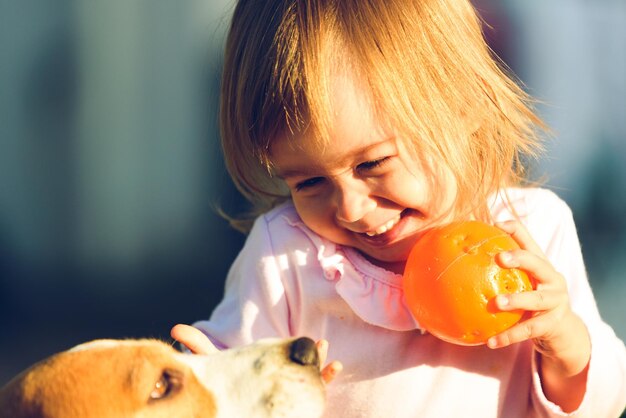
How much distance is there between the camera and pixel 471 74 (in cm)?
193

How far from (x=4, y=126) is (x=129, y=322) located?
103cm

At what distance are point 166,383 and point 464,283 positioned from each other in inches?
22.2

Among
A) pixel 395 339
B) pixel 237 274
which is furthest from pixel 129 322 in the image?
pixel 395 339

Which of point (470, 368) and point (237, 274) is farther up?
point (237, 274)

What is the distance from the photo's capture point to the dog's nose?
1.70 m

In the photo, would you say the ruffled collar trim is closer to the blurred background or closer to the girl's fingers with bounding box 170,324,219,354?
the girl's fingers with bounding box 170,324,219,354

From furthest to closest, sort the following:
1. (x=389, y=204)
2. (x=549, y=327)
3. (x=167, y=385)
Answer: (x=389, y=204), (x=549, y=327), (x=167, y=385)

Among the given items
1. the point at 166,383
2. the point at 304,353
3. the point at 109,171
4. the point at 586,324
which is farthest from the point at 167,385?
the point at 109,171

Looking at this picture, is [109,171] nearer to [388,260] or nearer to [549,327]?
[388,260]

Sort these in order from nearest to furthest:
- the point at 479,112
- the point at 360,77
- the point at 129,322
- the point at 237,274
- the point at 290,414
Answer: the point at 290,414 < the point at 360,77 < the point at 479,112 < the point at 237,274 < the point at 129,322

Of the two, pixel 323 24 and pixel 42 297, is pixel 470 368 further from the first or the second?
pixel 42 297

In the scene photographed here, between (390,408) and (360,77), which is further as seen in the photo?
(390,408)

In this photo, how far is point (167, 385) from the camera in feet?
5.38

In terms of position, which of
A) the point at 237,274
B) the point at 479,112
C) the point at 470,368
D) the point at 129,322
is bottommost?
the point at 129,322
